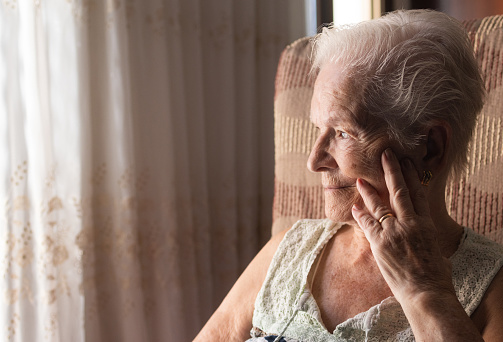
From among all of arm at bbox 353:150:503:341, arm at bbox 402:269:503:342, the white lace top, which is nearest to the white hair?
arm at bbox 353:150:503:341

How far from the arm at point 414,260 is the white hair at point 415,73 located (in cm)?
10

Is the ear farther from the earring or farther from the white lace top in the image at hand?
the white lace top

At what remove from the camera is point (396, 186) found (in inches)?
43.3

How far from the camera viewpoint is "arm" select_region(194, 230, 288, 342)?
1.41 meters

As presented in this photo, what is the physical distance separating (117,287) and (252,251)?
656mm

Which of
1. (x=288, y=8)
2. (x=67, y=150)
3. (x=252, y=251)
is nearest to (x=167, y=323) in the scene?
(x=252, y=251)

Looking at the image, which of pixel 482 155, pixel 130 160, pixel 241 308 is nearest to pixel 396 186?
pixel 482 155

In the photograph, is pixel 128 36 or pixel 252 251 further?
pixel 252 251

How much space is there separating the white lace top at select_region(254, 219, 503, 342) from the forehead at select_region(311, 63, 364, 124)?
0.34 metres

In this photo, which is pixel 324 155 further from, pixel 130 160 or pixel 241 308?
pixel 130 160

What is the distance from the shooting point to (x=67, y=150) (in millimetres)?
1765

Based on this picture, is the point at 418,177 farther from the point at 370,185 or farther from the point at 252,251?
the point at 252,251

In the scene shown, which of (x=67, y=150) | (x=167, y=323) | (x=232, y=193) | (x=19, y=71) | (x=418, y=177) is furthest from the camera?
(x=232, y=193)

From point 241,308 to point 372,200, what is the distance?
0.50 metres
